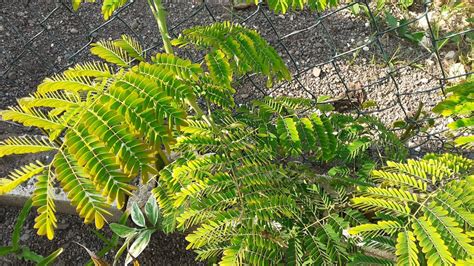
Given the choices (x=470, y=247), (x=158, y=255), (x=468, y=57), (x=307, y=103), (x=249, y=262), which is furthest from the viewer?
(x=468, y=57)

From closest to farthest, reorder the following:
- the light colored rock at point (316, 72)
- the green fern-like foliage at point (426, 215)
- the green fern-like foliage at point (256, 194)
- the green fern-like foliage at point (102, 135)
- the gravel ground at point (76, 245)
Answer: the green fern-like foliage at point (102, 135) → the green fern-like foliage at point (426, 215) → the green fern-like foliage at point (256, 194) → the gravel ground at point (76, 245) → the light colored rock at point (316, 72)

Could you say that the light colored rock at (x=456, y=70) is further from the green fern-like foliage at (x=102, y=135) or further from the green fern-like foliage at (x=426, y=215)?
the green fern-like foliage at (x=102, y=135)

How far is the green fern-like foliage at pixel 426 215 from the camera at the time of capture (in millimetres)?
1599

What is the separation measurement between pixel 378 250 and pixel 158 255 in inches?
39.9

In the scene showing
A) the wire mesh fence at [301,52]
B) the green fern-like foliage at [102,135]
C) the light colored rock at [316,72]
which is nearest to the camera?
the green fern-like foliage at [102,135]

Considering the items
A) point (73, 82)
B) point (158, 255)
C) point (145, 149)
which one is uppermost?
point (73, 82)

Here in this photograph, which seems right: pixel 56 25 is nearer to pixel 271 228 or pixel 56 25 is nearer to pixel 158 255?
pixel 158 255

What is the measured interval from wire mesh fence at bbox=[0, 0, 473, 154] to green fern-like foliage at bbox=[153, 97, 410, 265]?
83 centimetres

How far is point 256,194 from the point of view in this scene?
177cm

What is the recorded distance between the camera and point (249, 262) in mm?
1696

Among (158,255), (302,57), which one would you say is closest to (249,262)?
(158,255)

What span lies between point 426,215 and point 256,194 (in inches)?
21.0

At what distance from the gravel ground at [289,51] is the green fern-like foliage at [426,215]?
1.05 m

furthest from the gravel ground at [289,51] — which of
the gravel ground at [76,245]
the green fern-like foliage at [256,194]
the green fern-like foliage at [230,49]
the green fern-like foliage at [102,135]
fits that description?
the green fern-like foliage at [102,135]
